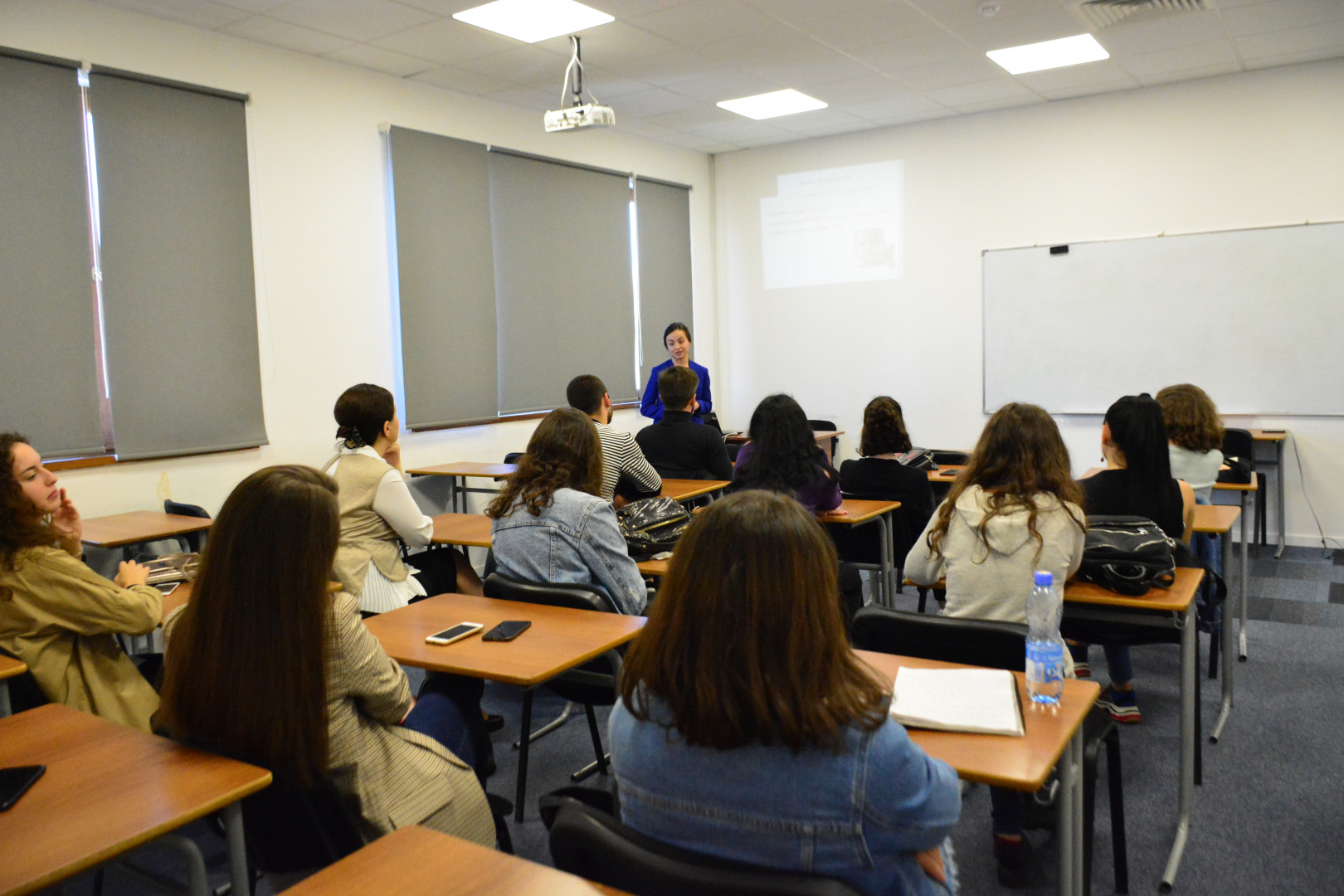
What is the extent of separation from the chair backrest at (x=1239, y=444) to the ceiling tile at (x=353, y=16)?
5108 mm

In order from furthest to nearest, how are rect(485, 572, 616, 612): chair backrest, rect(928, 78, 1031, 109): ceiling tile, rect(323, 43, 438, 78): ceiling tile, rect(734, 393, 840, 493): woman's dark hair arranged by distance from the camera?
rect(928, 78, 1031, 109): ceiling tile, rect(323, 43, 438, 78): ceiling tile, rect(734, 393, 840, 493): woman's dark hair, rect(485, 572, 616, 612): chair backrest

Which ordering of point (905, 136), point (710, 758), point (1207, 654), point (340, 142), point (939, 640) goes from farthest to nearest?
point (905, 136) → point (340, 142) → point (1207, 654) → point (939, 640) → point (710, 758)

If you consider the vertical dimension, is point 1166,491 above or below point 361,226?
below

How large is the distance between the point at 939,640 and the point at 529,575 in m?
1.24

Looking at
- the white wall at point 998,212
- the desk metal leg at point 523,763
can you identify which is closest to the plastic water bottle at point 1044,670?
the desk metal leg at point 523,763

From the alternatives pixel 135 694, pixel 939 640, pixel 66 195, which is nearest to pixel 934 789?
pixel 939 640

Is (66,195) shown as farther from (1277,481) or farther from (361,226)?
(1277,481)

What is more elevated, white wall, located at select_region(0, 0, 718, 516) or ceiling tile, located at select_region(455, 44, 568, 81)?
ceiling tile, located at select_region(455, 44, 568, 81)

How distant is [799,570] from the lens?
119 centimetres

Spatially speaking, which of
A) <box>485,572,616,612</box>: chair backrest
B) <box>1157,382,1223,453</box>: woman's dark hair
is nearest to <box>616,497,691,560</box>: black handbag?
<box>485,572,616,612</box>: chair backrest

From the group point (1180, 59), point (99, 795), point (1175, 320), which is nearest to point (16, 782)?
point (99, 795)

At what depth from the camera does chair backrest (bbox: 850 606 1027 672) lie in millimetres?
2039

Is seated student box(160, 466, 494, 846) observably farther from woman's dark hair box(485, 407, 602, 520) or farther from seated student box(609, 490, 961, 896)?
woman's dark hair box(485, 407, 602, 520)

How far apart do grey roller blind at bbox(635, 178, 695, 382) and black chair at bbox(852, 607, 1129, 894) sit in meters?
5.41
